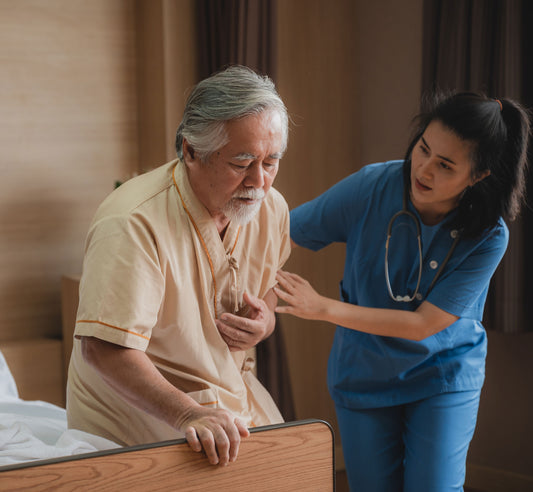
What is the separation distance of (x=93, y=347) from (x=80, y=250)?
68.7 inches

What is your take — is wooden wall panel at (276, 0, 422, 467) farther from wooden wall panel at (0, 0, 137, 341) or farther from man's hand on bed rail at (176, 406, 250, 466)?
man's hand on bed rail at (176, 406, 250, 466)

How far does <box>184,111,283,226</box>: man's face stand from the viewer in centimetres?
149

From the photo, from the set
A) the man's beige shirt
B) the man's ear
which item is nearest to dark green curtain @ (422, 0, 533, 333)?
the man's beige shirt

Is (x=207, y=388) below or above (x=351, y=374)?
above

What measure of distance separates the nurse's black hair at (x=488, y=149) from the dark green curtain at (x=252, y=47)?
104 centimetres

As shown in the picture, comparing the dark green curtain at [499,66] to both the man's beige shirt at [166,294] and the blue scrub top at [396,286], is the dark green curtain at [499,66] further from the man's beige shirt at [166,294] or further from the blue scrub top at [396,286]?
the man's beige shirt at [166,294]

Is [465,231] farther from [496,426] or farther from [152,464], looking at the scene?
[496,426]

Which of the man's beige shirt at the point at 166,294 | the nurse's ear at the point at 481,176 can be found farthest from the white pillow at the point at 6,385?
the nurse's ear at the point at 481,176

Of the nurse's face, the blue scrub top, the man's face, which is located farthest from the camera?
the blue scrub top

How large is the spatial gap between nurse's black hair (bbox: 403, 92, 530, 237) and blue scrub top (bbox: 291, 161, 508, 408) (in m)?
0.05

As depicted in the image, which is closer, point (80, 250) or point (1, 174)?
point (1, 174)

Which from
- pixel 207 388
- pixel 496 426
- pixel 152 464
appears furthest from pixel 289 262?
pixel 152 464

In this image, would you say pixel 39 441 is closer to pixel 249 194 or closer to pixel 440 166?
pixel 249 194

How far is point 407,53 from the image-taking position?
323 cm
